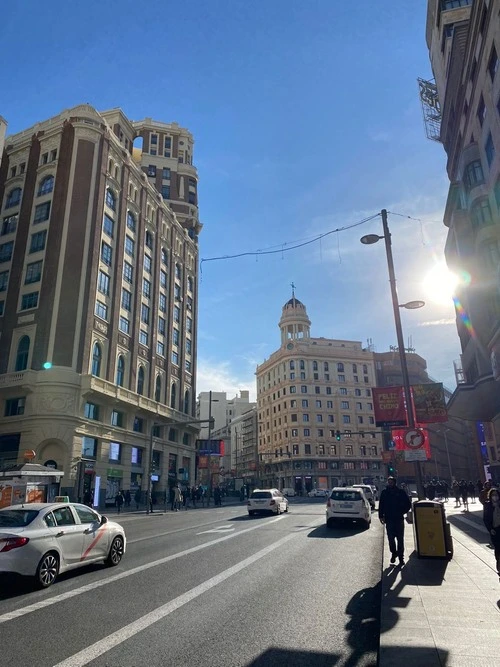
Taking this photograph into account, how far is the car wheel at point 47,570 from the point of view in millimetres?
7824

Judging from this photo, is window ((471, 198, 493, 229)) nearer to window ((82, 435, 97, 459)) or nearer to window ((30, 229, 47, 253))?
window ((82, 435, 97, 459))

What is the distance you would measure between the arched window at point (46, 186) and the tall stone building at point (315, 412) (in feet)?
216

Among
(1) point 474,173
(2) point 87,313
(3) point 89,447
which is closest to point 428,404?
(1) point 474,173

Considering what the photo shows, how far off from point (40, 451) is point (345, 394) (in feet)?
257

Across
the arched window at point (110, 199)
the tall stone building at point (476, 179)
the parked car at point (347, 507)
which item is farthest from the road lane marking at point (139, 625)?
the arched window at point (110, 199)

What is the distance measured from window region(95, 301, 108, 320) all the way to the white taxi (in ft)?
101

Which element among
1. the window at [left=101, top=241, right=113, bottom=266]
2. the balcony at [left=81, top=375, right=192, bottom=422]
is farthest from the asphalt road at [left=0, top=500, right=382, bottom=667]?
the window at [left=101, top=241, right=113, bottom=266]

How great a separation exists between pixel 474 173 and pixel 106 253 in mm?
29735

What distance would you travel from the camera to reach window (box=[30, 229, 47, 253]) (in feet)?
130

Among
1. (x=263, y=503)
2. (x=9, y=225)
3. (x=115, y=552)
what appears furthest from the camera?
(x=9, y=225)

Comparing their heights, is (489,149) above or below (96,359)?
above

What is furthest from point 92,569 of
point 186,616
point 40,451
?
point 40,451

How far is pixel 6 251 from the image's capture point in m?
41.4

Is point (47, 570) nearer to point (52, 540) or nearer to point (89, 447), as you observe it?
point (52, 540)
